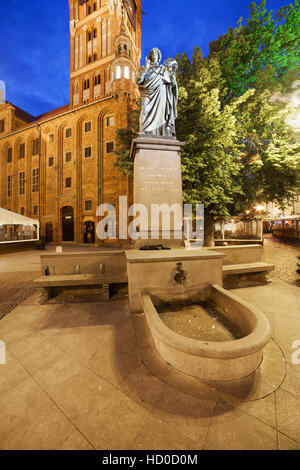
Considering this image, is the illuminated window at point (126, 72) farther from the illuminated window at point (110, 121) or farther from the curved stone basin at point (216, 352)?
the curved stone basin at point (216, 352)

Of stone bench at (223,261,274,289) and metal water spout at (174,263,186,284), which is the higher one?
metal water spout at (174,263,186,284)

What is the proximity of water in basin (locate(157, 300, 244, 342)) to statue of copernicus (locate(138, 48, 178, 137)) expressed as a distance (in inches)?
227

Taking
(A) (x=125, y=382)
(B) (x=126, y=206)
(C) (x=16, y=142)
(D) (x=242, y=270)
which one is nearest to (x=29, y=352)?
(A) (x=125, y=382)

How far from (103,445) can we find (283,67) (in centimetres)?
1851

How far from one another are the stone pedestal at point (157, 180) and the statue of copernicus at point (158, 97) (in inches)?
31.0

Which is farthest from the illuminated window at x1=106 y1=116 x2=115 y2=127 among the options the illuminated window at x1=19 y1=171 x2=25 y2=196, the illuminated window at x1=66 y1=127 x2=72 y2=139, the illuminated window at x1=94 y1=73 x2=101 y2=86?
the illuminated window at x1=19 y1=171 x2=25 y2=196

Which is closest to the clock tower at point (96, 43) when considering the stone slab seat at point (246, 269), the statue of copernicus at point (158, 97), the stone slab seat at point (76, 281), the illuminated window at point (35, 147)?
the illuminated window at point (35, 147)

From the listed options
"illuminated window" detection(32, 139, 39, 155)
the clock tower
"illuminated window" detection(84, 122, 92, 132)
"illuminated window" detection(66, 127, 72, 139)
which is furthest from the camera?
"illuminated window" detection(32, 139, 39, 155)

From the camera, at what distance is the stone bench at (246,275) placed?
5946mm

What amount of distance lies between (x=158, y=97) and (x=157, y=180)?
3268mm

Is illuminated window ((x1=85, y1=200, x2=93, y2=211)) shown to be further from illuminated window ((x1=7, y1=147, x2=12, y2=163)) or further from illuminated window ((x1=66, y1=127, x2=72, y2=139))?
illuminated window ((x1=7, y1=147, x2=12, y2=163))

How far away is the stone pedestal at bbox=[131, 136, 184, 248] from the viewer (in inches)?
225

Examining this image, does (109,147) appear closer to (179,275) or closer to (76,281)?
(76,281)

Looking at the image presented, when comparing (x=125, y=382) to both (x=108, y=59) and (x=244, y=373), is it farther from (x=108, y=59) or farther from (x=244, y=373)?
(x=108, y=59)
